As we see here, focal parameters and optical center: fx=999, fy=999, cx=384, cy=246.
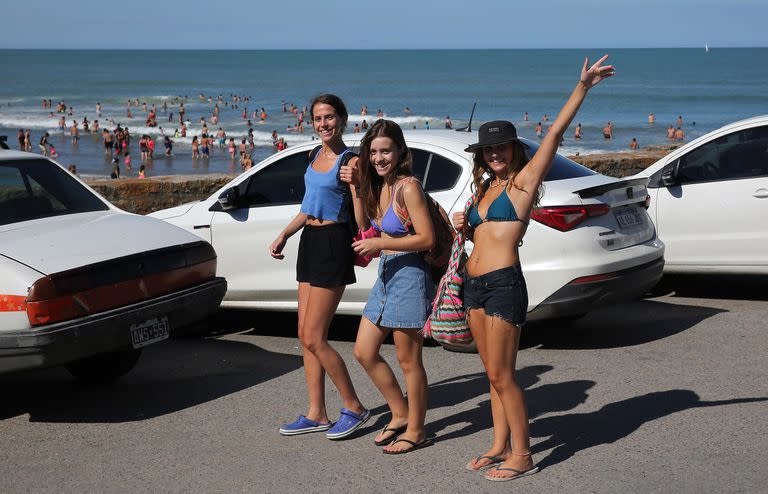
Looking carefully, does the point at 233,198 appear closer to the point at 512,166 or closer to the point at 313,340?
the point at 313,340

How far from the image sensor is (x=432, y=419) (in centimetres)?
560

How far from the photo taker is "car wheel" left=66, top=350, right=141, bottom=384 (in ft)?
21.4

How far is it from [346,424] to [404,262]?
0.97m

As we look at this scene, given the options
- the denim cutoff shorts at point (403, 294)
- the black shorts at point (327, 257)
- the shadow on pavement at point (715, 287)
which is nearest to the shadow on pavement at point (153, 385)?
the black shorts at point (327, 257)

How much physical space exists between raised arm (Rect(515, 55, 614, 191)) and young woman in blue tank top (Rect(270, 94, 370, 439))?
3.68ft

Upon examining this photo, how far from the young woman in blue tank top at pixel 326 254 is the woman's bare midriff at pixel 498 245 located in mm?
939

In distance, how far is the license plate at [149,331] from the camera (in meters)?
5.73

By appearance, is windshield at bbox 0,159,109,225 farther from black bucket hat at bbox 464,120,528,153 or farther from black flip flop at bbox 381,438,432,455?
black bucket hat at bbox 464,120,528,153

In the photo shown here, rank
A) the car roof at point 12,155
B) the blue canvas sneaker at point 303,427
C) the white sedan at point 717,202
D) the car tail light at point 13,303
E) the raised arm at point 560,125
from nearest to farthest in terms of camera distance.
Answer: the raised arm at point 560,125 → the car tail light at point 13,303 → the blue canvas sneaker at point 303,427 → the car roof at point 12,155 → the white sedan at point 717,202

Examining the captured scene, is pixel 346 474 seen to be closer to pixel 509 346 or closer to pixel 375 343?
pixel 375 343

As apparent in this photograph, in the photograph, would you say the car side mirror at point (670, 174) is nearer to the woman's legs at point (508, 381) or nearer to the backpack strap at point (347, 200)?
the backpack strap at point (347, 200)

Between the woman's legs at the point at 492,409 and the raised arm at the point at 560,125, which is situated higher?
the raised arm at the point at 560,125

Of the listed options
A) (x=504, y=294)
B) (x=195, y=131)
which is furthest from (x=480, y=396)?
(x=195, y=131)

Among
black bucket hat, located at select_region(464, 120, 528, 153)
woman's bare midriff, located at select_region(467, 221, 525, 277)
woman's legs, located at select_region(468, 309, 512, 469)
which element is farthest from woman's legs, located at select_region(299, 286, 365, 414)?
black bucket hat, located at select_region(464, 120, 528, 153)
